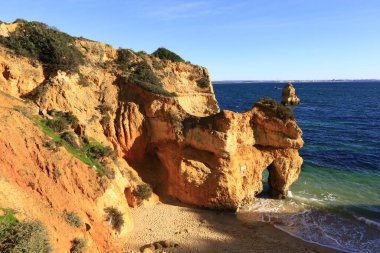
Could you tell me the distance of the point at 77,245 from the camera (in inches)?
577

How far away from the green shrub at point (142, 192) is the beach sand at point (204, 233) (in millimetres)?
846

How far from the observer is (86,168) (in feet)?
59.9

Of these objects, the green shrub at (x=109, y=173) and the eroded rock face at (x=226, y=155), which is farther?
the eroded rock face at (x=226, y=155)

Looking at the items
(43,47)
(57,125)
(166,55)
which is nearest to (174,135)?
(57,125)

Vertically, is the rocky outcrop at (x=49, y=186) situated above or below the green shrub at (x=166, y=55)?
below

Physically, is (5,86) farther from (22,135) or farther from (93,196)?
(93,196)

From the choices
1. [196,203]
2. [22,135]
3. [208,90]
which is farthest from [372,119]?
[22,135]

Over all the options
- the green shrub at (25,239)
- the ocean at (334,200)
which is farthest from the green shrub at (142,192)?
the green shrub at (25,239)

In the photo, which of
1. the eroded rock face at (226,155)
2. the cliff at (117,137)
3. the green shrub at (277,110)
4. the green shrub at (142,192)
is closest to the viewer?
the cliff at (117,137)

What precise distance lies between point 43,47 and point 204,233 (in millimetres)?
17958

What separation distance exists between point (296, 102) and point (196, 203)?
254 ft

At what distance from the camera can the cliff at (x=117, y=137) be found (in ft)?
55.1

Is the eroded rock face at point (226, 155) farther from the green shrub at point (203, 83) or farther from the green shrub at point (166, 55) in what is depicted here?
the green shrub at point (166, 55)

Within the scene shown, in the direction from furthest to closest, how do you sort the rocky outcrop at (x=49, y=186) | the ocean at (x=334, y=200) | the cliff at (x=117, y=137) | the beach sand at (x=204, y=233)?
the ocean at (x=334, y=200), the beach sand at (x=204, y=233), the cliff at (x=117, y=137), the rocky outcrop at (x=49, y=186)
